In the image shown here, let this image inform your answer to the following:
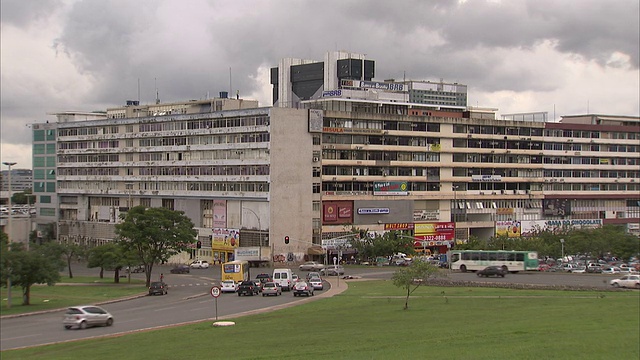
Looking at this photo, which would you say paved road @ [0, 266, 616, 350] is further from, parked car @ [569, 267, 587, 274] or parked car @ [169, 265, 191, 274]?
parked car @ [169, 265, 191, 274]

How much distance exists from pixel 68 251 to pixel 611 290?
224 feet

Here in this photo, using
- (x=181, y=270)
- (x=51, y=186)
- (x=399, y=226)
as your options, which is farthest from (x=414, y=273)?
(x=51, y=186)

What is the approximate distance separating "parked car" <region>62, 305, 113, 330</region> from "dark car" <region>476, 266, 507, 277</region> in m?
54.2

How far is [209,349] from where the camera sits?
4491cm

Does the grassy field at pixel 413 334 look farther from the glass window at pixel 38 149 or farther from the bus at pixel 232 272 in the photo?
the glass window at pixel 38 149

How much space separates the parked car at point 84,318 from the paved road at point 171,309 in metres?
0.71

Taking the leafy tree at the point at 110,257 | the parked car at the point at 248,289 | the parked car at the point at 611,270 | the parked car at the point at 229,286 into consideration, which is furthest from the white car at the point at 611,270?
the leafy tree at the point at 110,257

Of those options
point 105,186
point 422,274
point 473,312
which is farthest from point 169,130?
point 473,312

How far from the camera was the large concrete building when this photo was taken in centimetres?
13788

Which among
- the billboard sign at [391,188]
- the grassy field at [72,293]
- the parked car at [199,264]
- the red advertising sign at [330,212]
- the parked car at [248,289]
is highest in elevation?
the billboard sign at [391,188]

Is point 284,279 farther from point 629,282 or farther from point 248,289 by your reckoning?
point 629,282

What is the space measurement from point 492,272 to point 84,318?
5595cm

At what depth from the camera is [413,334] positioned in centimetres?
4675

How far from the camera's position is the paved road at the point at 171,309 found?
56125 millimetres
